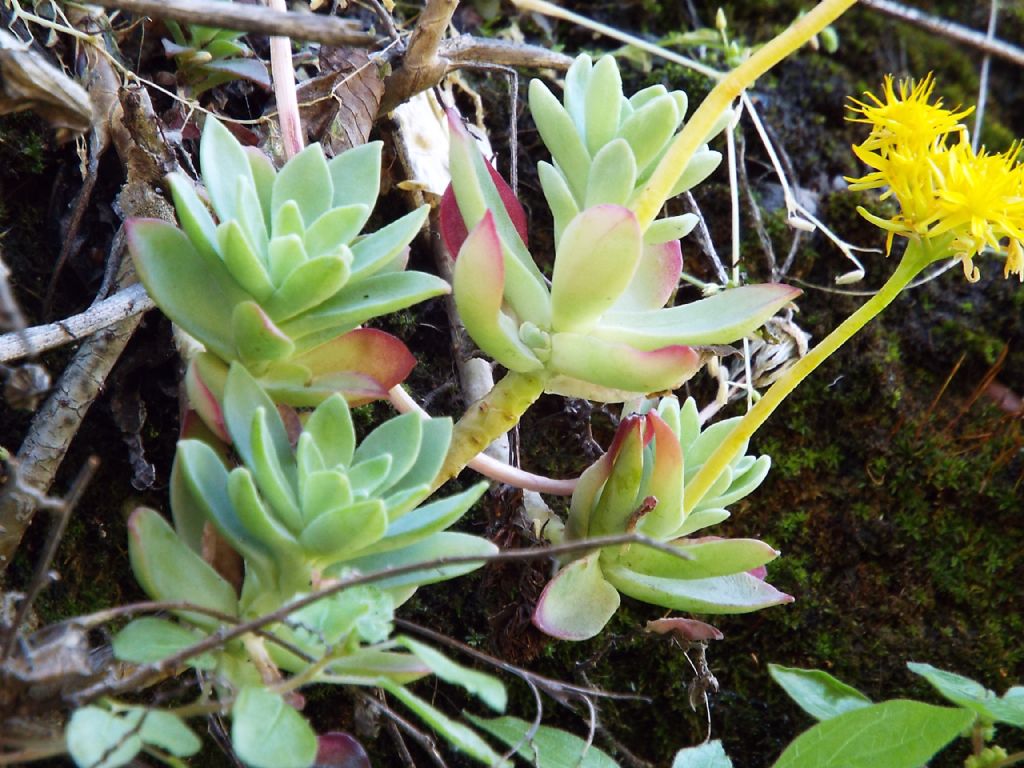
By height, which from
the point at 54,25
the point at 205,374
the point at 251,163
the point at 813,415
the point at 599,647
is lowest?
the point at 599,647

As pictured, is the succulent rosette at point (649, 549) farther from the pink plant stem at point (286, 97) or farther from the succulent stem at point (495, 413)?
the pink plant stem at point (286, 97)

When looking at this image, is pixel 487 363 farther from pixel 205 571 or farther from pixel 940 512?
pixel 940 512

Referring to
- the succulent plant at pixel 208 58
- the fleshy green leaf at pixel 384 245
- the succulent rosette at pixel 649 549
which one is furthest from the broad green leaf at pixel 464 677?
the succulent plant at pixel 208 58

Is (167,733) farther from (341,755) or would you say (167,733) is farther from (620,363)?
(620,363)

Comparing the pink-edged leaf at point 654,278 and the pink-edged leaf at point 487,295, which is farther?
the pink-edged leaf at point 654,278

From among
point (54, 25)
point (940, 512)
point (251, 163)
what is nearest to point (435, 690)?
point (251, 163)

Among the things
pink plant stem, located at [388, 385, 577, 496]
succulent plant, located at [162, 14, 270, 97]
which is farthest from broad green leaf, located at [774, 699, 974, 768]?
succulent plant, located at [162, 14, 270, 97]

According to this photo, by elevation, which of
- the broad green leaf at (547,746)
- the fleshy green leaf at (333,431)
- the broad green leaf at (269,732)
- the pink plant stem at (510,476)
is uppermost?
the fleshy green leaf at (333,431)
